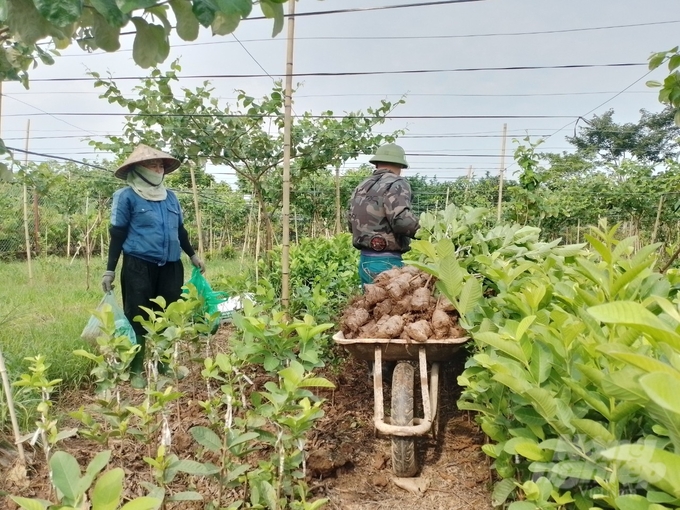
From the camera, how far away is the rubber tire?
8.62 feet

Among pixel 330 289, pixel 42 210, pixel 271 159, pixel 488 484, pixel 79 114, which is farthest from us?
pixel 42 210

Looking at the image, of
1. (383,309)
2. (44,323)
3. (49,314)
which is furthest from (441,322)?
(49,314)

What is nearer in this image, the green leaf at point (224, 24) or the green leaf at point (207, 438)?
the green leaf at point (224, 24)

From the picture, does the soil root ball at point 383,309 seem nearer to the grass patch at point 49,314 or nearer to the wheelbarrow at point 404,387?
the wheelbarrow at point 404,387

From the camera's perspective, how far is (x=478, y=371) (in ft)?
6.75

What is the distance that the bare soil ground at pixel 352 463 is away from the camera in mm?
2383

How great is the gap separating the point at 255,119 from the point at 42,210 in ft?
50.5

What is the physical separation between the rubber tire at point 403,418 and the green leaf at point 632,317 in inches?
80.4

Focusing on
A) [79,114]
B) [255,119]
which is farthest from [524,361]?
[79,114]

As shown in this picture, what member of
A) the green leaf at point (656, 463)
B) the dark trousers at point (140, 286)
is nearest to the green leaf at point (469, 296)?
the green leaf at point (656, 463)

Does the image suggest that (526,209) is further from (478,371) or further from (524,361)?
(524,361)

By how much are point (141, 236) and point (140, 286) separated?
40 cm

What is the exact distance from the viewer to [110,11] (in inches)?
39.9

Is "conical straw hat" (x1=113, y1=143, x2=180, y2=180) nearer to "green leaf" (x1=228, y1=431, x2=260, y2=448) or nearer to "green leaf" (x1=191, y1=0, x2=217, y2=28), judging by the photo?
"green leaf" (x1=228, y1=431, x2=260, y2=448)
